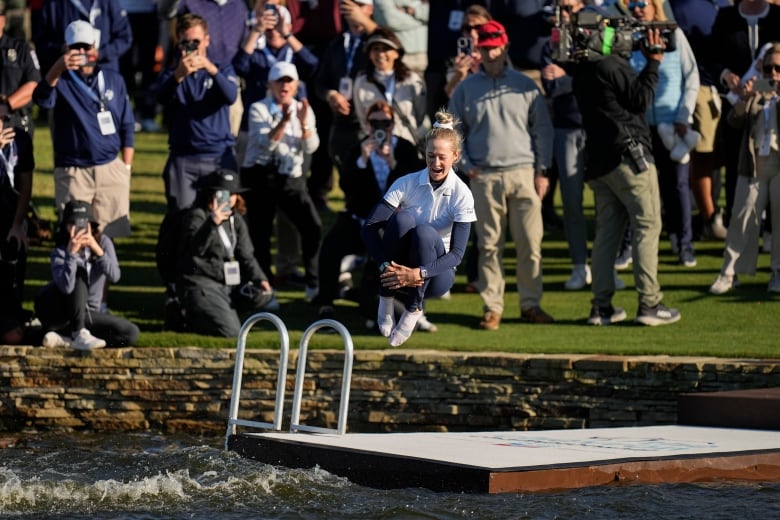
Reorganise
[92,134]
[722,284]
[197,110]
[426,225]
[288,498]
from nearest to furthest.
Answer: [426,225] → [288,498] → [92,134] → [197,110] → [722,284]

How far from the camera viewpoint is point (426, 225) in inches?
388

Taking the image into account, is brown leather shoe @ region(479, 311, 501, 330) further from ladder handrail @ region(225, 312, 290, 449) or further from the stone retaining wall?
ladder handrail @ region(225, 312, 290, 449)

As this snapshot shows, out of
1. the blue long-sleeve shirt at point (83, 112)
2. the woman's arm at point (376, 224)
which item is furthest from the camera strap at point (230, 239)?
the woman's arm at point (376, 224)

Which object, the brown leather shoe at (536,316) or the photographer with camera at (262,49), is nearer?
the brown leather shoe at (536,316)

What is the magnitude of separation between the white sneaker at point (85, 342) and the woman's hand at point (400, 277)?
171 inches

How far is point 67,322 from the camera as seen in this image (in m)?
13.5

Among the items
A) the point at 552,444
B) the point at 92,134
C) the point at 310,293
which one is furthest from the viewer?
the point at 310,293

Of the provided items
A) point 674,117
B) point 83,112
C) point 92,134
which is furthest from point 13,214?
point 674,117

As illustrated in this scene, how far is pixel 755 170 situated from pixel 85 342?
6203mm

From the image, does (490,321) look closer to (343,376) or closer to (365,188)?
(365,188)

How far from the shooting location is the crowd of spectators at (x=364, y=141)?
45.1 feet

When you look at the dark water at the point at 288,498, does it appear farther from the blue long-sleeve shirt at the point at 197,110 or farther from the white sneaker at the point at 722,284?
the white sneaker at the point at 722,284

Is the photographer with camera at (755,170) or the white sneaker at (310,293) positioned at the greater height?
the photographer with camera at (755,170)

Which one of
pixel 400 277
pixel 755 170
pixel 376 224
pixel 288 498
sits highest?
pixel 755 170
